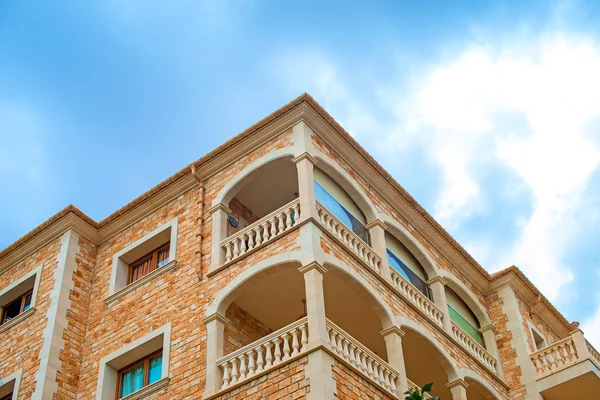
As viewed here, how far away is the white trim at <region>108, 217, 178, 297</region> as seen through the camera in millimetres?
20534

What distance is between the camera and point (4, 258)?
75.6 ft

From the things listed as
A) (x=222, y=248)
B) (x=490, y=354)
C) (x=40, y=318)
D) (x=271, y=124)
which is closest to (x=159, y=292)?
(x=222, y=248)

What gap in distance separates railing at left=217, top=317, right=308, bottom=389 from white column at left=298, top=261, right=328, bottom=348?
0.63 ft

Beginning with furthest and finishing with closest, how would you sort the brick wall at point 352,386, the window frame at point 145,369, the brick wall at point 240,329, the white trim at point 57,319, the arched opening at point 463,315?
the arched opening at point 463,315, the white trim at point 57,319, the window frame at point 145,369, the brick wall at point 240,329, the brick wall at point 352,386

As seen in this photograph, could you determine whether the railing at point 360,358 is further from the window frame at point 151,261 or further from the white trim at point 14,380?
the white trim at point 14,380

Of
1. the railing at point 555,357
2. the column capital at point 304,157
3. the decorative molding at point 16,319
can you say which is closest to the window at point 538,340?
the railing at point 555,357

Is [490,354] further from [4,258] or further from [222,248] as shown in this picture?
[4,258]

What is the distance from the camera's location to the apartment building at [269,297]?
1675 centimetres

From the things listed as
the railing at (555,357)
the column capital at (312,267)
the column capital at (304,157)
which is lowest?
the column capital at (312,267)

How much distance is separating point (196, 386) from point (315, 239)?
12.7 ft

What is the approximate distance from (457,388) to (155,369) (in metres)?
7.20

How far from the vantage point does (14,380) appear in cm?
1991

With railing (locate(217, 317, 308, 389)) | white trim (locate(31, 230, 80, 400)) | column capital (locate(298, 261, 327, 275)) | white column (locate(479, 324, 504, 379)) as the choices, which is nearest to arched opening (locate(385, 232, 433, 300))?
white column (locate(479, 324, 504, 379))

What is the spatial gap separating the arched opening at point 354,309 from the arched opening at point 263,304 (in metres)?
0.68
